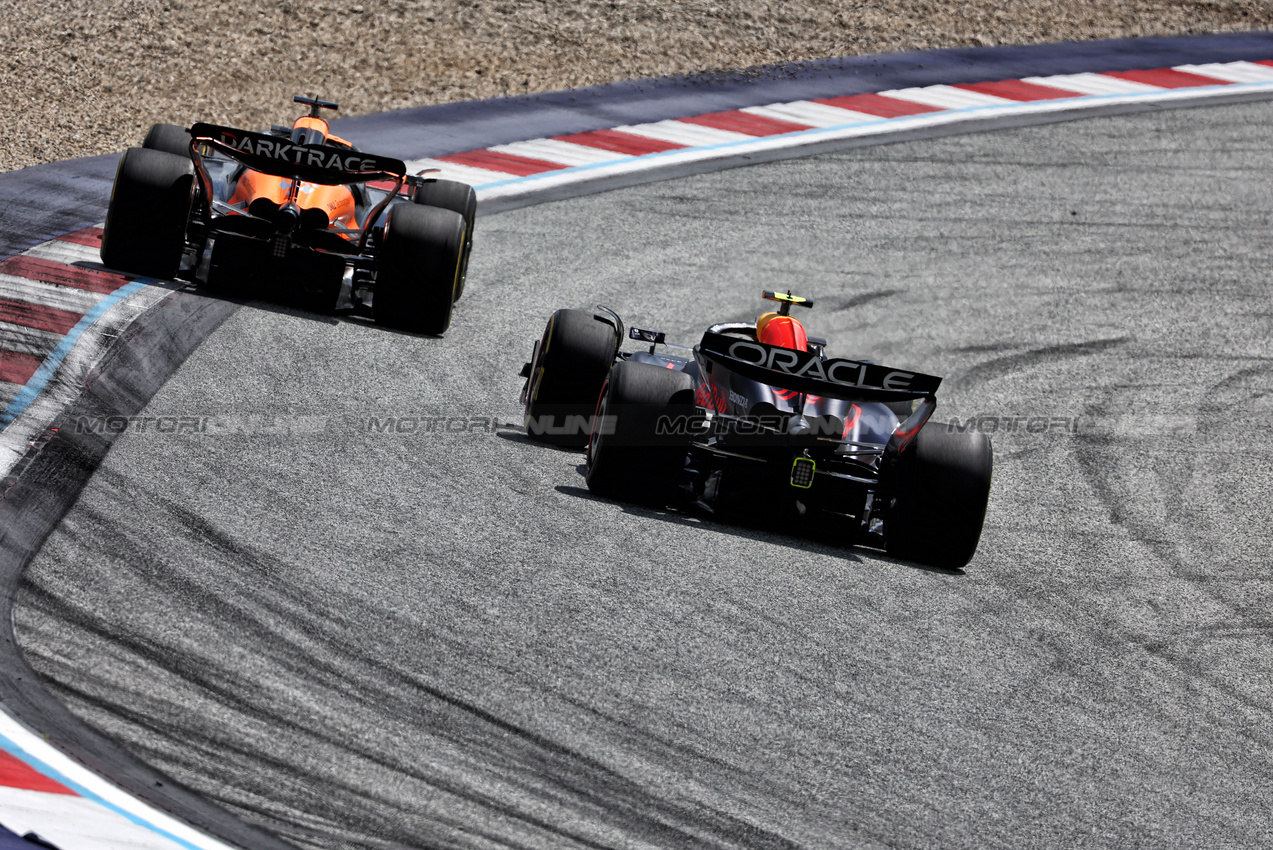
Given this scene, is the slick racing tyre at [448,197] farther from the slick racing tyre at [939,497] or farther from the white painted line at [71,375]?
the slick racing tyre at [939,497]

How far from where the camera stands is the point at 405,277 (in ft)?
37.8

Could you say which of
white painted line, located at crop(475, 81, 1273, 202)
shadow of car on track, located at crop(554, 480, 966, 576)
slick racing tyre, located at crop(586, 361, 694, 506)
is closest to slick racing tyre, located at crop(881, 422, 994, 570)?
shadow of car on track, located at crop(554, 480, 966, 576)

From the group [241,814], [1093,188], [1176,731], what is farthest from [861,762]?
[1093,188]

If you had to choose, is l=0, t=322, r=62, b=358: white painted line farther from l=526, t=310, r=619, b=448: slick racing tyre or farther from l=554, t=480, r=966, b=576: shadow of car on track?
l=554, t=480, r=966, b=576: shadow of car on track

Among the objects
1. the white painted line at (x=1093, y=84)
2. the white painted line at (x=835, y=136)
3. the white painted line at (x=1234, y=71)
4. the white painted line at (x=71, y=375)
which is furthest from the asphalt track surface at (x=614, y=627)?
the white painted line at (x=1234, y=71)

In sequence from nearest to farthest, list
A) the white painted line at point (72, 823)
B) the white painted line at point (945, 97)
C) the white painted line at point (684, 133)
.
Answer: the white painted line at point (72, 823)
the white painted line at point (684, 133)
the white painted line at point (945, 97)

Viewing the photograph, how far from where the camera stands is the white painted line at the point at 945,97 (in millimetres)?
19609

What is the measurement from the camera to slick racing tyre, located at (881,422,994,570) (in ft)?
27.5

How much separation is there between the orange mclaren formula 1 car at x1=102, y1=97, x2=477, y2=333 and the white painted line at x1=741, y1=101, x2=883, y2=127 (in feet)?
27.0

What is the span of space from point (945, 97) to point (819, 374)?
1259cm

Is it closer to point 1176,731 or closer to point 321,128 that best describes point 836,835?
point 1176,731

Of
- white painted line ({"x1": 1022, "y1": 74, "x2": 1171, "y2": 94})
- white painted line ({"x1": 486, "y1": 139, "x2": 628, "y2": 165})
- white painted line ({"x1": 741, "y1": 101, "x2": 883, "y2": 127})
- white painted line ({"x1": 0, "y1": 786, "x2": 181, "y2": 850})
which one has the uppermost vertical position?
white painted line ({"x1": 1022, "y1": 74, "x2": 1171, "y2": 94})

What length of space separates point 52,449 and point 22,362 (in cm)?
161

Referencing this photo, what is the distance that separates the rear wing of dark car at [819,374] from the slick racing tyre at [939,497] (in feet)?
1.12
